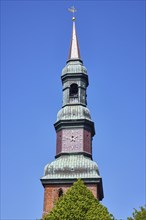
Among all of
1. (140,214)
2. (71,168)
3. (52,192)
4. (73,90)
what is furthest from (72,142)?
(140,214)

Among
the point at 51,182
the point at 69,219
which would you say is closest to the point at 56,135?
the point at 51,182

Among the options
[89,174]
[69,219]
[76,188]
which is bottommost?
[69,219]

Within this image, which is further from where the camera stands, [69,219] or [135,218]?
[135,218]

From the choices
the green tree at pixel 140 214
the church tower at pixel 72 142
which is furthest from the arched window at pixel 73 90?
the green tree at pixel 140 214

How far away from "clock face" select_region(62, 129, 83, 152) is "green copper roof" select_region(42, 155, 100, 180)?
1142 mm

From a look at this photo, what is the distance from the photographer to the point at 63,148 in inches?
2000

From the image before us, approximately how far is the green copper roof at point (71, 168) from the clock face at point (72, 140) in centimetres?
114

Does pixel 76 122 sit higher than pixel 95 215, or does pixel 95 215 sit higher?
pixel 76 122

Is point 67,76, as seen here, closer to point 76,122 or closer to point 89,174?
point 76,122

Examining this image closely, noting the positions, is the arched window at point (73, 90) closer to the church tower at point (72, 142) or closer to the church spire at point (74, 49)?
the church tower at point (72, 142)

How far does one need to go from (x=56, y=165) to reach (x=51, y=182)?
5.13 feet

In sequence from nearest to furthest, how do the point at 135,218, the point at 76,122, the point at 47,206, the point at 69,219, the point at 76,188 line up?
the point at 69,219
the point at 76,188
the point at 135,218
the point at 47,206
the point at 76,122

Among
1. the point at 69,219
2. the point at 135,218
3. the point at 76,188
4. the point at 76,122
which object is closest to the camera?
the point at 69,219

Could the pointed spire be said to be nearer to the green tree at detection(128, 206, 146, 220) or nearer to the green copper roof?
the green copper roof
